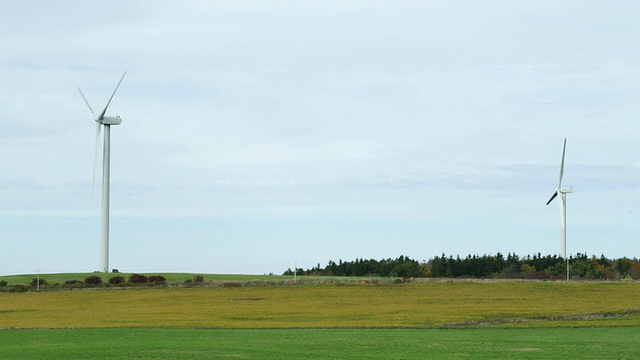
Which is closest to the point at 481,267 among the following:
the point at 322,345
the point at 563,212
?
the point at 563,212

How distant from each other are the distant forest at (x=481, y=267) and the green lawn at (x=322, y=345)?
11819 centimetres

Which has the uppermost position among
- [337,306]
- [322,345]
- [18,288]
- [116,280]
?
[116,280]

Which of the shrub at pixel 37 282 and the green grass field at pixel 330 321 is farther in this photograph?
the shrub at pixel 37 282

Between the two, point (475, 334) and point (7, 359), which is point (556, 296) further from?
point (7, 359)

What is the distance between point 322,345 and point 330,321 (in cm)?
2697

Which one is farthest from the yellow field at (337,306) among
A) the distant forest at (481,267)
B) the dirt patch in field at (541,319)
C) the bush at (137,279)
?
the distant forest at (481,267)

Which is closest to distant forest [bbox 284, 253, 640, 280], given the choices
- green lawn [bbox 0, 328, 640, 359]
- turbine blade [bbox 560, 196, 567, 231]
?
turbine blade [bbox 560, 196, 567, 231]

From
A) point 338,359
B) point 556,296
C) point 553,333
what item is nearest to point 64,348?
point 338,359

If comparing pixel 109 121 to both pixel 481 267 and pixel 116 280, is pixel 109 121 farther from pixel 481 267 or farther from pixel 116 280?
pixel 481 267

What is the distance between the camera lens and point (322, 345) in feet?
125

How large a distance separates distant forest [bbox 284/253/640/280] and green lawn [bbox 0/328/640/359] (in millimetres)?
118187

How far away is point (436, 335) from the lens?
152ft

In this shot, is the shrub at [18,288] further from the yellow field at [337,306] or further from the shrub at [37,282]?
the shrub at [37,282]

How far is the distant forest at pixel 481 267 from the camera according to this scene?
542 ft
